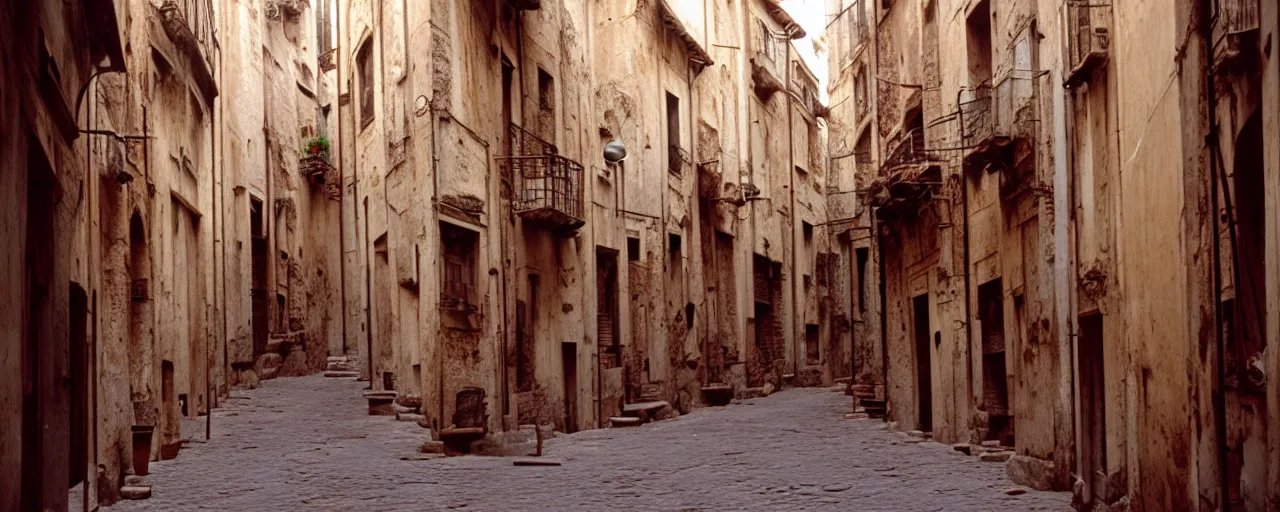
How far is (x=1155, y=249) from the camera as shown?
8953mm

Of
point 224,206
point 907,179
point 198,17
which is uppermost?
point 198,17

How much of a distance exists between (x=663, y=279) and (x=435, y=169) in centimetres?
935

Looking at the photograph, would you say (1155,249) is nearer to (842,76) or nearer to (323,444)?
(323,444)

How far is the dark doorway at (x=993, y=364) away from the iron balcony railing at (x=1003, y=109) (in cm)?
176

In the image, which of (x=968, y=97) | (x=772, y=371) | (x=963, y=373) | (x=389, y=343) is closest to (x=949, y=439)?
(x=963, y=373)

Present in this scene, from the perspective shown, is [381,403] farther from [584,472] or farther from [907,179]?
[907,179]

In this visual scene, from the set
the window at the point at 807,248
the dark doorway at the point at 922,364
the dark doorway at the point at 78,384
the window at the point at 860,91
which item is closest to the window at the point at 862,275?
the window at the point at 807,248

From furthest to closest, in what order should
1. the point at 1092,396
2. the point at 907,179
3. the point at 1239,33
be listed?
1. the point at 907,179
2. the point at 1092,396
3. the point at 1239,33

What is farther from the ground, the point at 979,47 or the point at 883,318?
the point at 979,47

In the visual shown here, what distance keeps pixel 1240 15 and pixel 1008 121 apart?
7118 mm

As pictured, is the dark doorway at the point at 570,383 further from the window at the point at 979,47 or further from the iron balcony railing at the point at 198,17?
the window at the point at 979,47

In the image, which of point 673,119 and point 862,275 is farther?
point 862,275

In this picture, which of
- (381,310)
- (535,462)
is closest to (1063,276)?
(535,462)

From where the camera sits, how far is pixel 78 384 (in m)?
10.9
